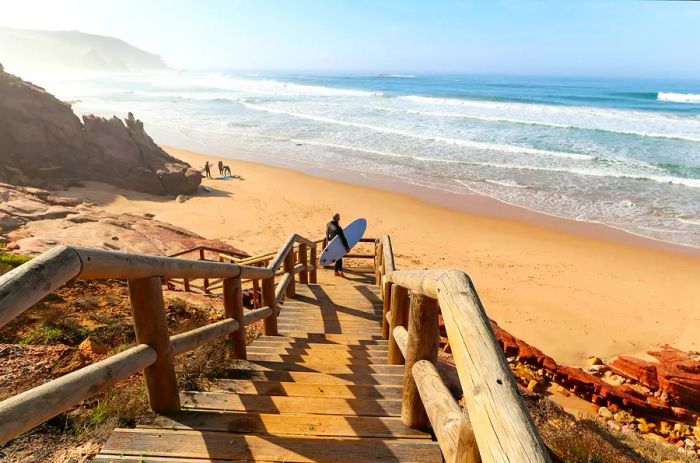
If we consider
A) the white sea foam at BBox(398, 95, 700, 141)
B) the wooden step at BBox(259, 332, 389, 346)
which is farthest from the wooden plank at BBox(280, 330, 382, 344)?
the white sea foam at BBox(398, 95, 700, 141)

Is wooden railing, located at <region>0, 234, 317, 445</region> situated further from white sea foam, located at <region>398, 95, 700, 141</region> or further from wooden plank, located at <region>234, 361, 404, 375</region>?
Result: white sea foam, located at <region>398, 95, 700, 141</region>

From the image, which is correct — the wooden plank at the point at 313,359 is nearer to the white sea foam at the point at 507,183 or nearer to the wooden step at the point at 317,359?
the wooden step at the point at 317,359

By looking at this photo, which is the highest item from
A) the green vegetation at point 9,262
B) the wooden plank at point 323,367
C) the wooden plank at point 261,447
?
the wooden plank at point 261,447

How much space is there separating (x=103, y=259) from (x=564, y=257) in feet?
43.6

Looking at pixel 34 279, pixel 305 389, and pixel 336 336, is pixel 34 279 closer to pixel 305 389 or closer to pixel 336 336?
pixel 305 389

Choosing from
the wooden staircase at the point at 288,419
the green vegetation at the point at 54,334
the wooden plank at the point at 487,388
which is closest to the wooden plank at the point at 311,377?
the wooden staircase at the point at 288,419

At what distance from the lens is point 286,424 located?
8.39ft

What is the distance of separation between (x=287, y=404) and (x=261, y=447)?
61 cm

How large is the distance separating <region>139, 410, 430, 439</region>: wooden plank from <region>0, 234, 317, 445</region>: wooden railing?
0.57ft

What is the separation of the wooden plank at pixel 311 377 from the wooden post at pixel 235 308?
27 centimetres

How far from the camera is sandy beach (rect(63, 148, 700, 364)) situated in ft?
30.7

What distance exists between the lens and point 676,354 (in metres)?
7.94

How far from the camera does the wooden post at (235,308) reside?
11.9 feet

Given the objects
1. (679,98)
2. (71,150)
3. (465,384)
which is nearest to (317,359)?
(465,384)
